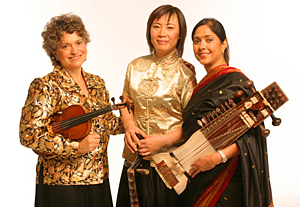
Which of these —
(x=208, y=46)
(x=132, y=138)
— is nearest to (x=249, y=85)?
(x=208, y=46)

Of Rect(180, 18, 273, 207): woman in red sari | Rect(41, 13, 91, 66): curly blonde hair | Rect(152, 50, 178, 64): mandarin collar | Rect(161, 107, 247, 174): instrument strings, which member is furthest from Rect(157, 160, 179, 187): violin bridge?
Rect(41, 13, 91, 66): curly blonde hair

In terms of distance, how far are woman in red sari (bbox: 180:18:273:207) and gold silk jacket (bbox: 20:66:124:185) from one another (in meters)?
0.52

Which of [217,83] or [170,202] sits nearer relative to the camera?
[217,83]

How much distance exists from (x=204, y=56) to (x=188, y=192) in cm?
77

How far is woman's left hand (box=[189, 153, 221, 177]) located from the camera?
85.8 inches

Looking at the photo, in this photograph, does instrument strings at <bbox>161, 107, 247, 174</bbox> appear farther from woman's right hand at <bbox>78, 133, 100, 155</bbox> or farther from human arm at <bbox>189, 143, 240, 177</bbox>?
woman's right hand at <bbox>78, 133, 100, 155</bbox>

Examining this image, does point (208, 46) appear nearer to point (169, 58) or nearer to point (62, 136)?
point (169, 58)

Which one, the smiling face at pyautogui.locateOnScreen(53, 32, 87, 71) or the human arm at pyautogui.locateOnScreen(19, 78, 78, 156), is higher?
the smiling face at pyautogui.locateOnScreen(53, 32, 87, 71)

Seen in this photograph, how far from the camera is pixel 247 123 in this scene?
214 cm

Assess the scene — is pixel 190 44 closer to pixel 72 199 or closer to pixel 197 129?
pixel 197 129

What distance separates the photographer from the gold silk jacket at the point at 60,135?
2256mm

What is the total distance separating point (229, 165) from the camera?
2.29 meters

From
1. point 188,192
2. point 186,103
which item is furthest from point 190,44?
point 188,192

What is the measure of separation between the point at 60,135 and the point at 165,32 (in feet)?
2.75
